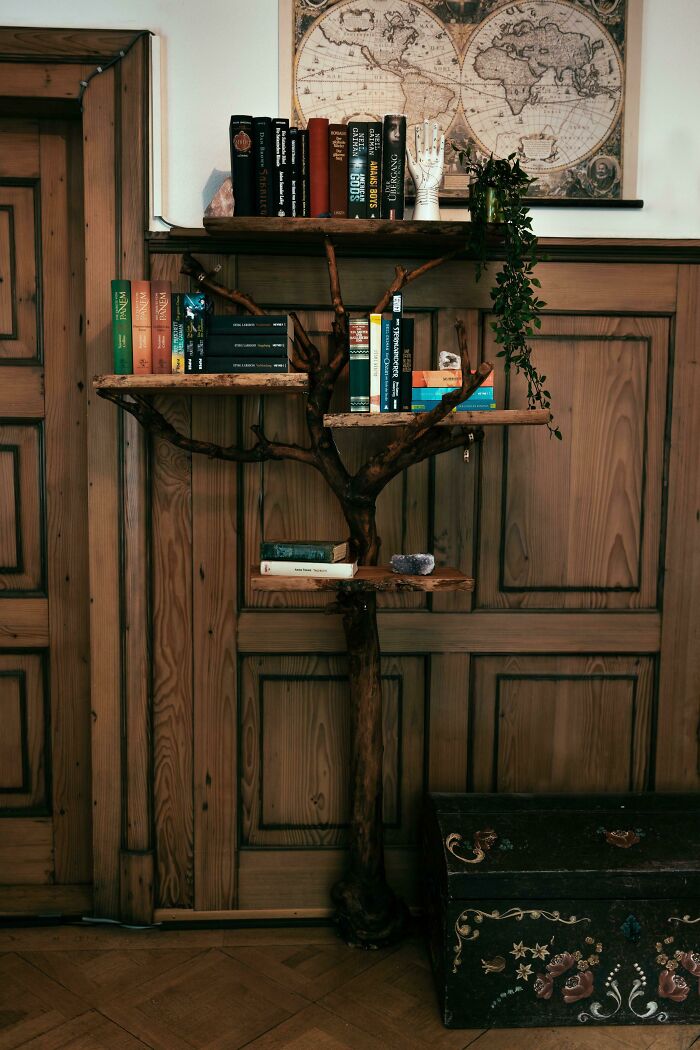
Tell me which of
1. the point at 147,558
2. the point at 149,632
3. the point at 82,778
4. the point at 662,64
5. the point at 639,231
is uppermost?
the point at 662,64

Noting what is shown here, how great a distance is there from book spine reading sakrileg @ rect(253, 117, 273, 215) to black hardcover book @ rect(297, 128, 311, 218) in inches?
2.9

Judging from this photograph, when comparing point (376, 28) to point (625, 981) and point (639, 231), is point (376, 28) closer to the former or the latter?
point (639, 231)

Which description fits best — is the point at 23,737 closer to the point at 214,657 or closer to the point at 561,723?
the point at 214,657

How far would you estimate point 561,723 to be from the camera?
231cm

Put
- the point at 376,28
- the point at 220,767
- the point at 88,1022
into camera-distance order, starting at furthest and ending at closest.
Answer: the point at 220,767 → the point at 376,28 → the point at 88,1022

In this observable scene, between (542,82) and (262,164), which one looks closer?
(262,164)

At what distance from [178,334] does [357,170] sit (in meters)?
0.58

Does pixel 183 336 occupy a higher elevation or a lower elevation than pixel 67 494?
higher

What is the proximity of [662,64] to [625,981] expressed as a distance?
230 centimetres

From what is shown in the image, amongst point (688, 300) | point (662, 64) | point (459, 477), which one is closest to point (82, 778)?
point (459, 477)

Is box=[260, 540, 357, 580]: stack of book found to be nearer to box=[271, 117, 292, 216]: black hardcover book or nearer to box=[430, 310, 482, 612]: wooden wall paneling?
box=[430, 310, 482, 612]: wooden wall paneling

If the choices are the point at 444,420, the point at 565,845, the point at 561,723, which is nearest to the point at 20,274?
the point at 444,420

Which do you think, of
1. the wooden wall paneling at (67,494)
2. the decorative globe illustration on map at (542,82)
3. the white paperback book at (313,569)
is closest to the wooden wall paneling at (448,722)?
the white paperback book at (313,569)

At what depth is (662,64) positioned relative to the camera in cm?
215
